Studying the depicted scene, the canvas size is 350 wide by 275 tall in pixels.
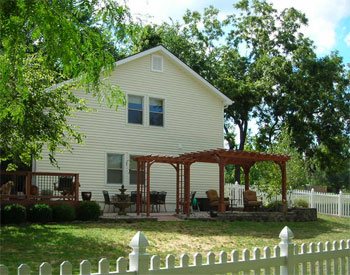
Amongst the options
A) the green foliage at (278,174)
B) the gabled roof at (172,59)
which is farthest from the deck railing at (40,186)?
the green foliage at (278,174)

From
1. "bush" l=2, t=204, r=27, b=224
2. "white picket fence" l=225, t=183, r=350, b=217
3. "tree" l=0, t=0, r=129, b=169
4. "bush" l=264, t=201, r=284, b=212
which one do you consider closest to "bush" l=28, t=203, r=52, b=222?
"bush" l=2, t=204, r=27, b=224

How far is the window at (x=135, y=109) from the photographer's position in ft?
69.8

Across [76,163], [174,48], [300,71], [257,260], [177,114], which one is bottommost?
[257,260]

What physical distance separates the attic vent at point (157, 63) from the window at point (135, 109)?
67.1 inches

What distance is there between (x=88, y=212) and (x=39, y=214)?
170cm

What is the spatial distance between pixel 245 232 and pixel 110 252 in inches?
240

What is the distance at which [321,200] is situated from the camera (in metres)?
23.9

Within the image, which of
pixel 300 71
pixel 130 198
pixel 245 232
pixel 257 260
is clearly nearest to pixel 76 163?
pixel 130 198

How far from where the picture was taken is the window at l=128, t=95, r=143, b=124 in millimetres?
21266

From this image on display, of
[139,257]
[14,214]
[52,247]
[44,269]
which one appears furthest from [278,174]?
[44,269]

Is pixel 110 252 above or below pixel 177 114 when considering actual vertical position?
below

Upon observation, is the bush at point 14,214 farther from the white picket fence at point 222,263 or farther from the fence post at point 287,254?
the fence post at point 287,254

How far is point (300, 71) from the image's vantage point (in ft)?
100

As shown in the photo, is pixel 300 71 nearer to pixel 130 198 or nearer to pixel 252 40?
pixel 252 40
